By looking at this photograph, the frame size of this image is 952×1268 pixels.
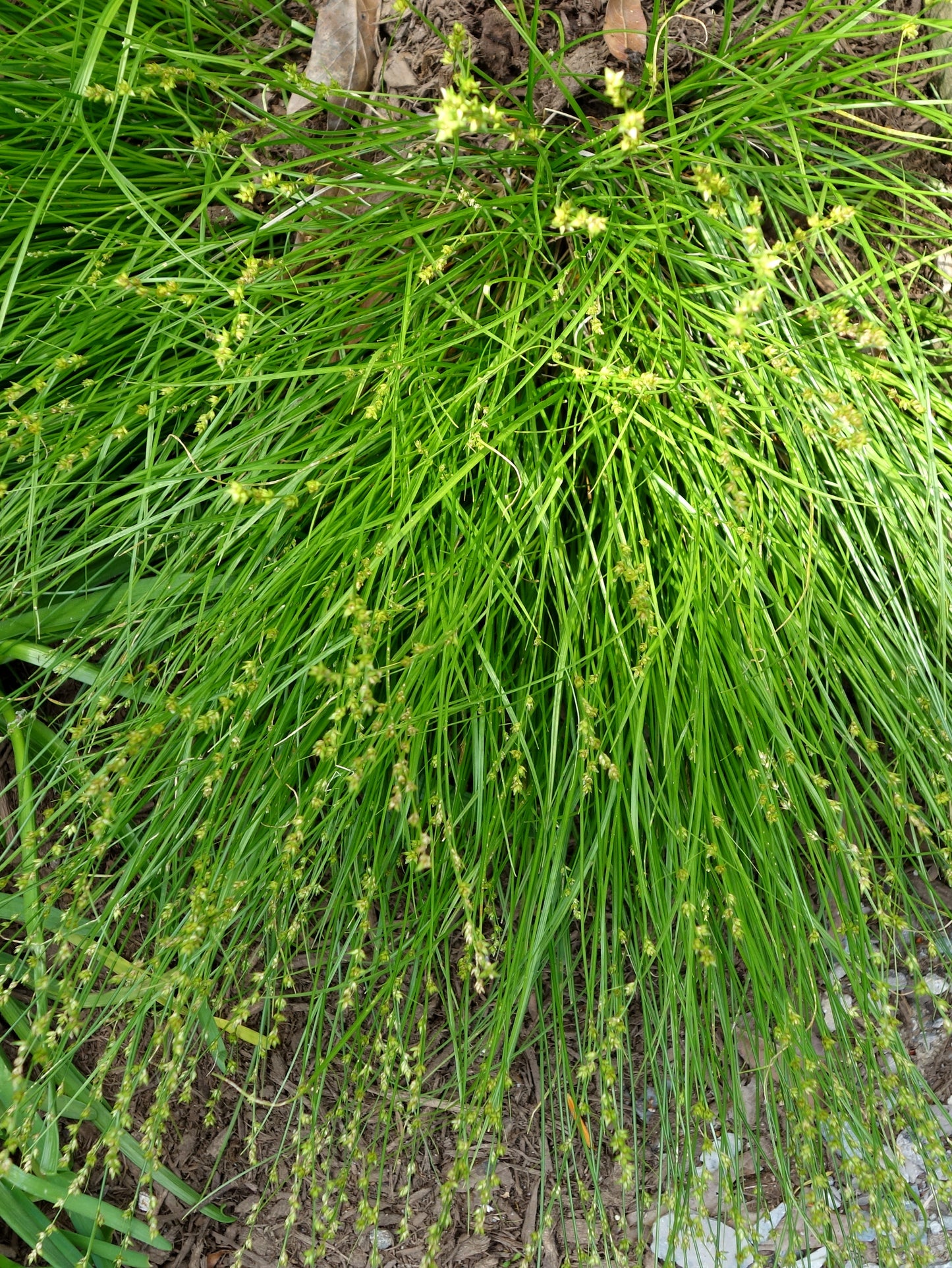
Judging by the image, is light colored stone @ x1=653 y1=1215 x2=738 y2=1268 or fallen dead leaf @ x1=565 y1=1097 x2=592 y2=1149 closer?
fallen dead leaf @ x1=565 y1=1097 x2=592 y2=1149

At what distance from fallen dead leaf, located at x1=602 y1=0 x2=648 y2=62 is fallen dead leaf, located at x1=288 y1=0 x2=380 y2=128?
21.5 inches

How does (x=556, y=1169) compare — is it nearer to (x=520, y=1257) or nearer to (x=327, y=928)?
(x=520, y=1257)

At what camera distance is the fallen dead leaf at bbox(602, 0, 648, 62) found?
1.92m

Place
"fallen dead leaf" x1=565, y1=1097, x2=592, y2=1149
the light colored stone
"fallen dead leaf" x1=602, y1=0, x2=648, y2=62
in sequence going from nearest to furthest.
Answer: "fallen dead leaf" x1=565, y1=1097, x2=592, y2=1149 < "fallen dead leaf" x1=602, y1=0, x2=648, y2=62 < the light colored stone

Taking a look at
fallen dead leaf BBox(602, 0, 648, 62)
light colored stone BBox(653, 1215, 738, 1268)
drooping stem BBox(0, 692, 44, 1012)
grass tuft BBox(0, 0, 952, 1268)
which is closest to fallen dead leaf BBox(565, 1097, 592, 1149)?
grass tuft BBox(0, 0, 952, 1268)

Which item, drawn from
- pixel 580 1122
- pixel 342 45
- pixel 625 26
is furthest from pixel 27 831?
pixel 625 26

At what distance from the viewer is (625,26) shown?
6.29 feet

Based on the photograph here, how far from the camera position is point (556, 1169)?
1.76 m

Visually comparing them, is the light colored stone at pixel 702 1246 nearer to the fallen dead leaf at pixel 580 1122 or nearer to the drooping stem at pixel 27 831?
the fallen dead leaf at pixel 580 1122

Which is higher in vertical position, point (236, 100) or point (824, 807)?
point (236, 100)

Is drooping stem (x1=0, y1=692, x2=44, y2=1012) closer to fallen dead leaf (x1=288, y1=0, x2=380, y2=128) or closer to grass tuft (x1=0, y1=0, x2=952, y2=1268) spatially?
grass tuft (x1=0, y1=0, x2=952, y2=1268)

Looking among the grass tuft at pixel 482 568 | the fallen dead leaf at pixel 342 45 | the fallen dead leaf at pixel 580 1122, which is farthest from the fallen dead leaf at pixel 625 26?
the fallen dead leaf at pixel 580 1122

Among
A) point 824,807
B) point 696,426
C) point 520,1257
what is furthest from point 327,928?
point 696,426

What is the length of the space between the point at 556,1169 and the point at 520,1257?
0.54 m
